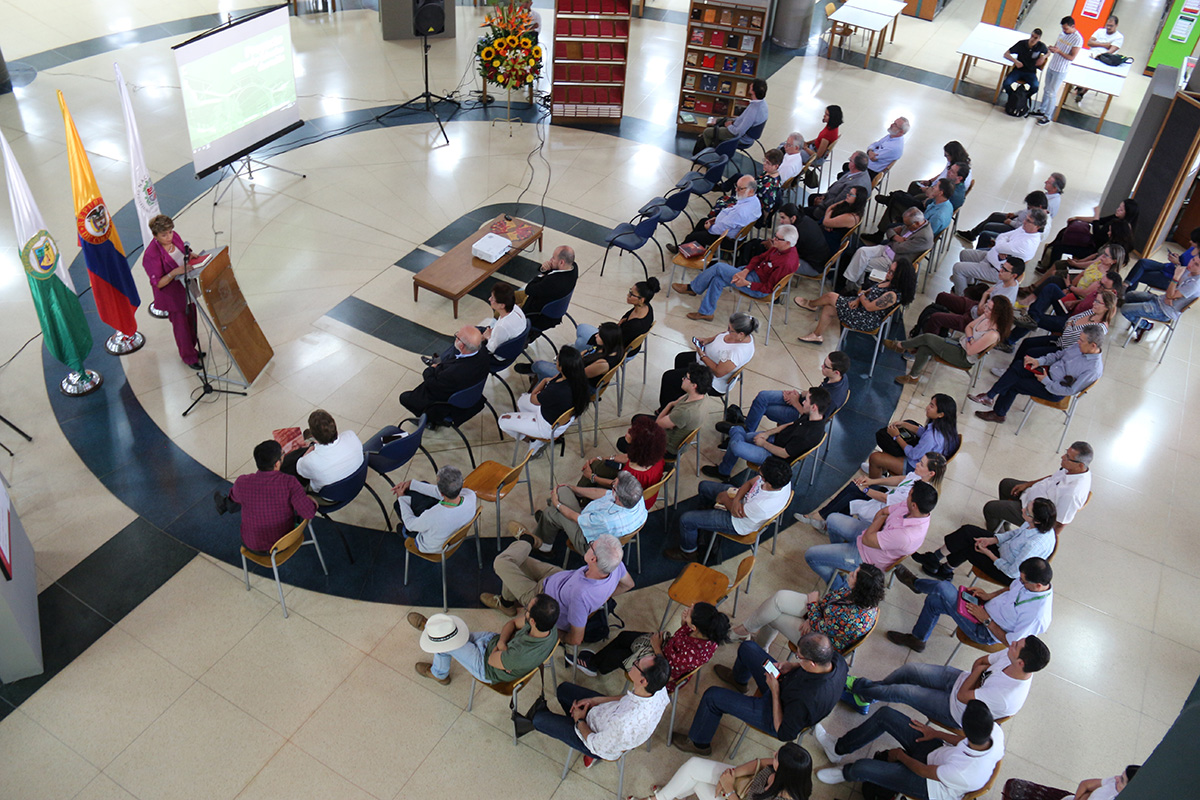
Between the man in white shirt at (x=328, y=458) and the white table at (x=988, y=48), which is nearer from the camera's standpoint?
the man in white shirt at (x=328, y=458)

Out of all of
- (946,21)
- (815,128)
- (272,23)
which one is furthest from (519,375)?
(946,21)

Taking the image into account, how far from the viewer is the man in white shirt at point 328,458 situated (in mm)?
5031

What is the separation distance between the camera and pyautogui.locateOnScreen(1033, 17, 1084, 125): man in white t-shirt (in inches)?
456

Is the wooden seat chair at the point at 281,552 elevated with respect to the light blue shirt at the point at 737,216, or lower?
lower

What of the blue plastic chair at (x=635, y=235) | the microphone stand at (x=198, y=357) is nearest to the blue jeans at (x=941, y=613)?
the blue plastic chair at (x=635, y=235)

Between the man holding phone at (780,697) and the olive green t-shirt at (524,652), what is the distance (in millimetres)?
953

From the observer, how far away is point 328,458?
5.12 meters

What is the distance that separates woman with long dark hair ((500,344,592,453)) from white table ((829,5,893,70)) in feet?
31.3

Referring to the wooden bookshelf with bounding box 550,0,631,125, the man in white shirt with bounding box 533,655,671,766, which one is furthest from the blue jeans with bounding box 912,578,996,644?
the wooden bookshelf with bounding box 550,0,631,125

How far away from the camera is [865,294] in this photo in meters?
7.13

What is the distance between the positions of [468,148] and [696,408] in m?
5.87

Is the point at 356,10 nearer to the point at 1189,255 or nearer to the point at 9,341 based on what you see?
the point at 9,341

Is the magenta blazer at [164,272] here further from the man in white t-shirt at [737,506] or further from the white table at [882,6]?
the white table at [882,6]

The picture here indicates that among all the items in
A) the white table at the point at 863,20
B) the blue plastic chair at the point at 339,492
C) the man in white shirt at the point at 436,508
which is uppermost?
the white table at the point at 863,20
